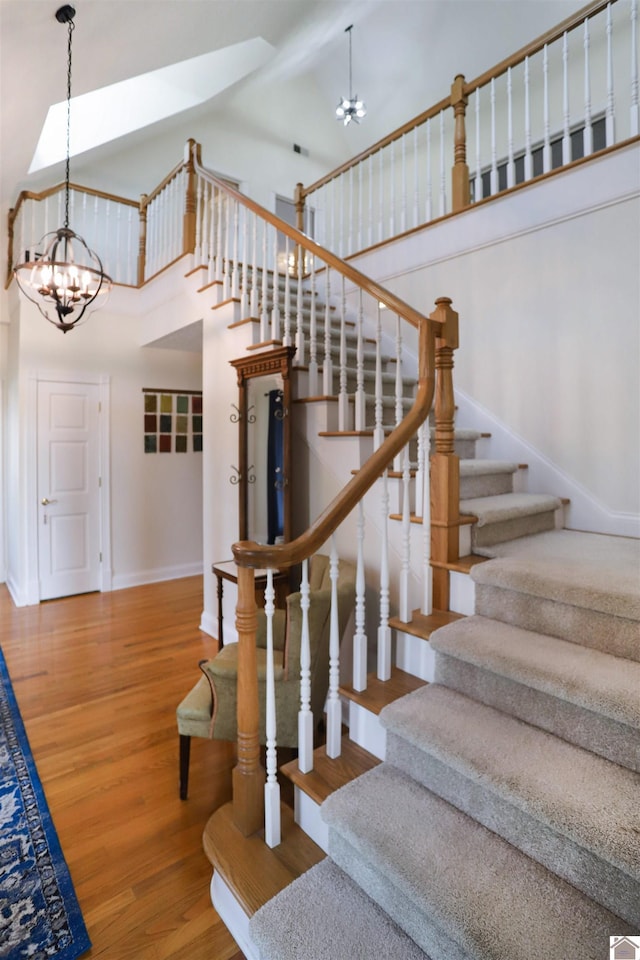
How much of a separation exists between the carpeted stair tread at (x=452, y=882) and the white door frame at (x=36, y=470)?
4267 mm

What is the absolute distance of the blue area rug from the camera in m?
1.45

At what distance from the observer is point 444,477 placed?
2.04 metres

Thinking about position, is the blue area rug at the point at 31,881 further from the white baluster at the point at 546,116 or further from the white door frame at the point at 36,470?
the white baluster at the point at 546,116

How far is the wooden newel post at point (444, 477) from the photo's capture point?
6.70 feet

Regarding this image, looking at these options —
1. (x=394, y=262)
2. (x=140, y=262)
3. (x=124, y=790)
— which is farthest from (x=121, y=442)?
(x=124, y=790)

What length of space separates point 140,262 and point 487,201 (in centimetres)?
360

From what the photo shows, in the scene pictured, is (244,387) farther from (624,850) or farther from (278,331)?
(624,850)

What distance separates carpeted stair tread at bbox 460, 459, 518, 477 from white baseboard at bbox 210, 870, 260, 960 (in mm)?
1950

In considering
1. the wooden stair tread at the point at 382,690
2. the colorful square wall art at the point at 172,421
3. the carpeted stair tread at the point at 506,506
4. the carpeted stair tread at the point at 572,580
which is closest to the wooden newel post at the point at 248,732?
the wooden stair tread at the point at 382,690

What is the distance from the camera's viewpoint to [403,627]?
190 cm

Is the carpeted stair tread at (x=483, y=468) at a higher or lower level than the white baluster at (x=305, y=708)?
higher

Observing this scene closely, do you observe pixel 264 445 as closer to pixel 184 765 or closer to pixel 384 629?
pixel 384 629

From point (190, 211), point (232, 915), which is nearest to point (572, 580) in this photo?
point (232, 915)

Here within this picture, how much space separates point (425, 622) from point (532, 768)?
69 centimetres
